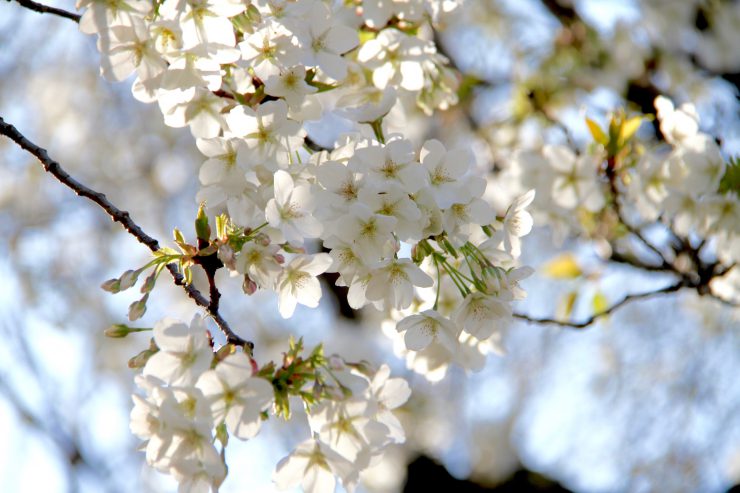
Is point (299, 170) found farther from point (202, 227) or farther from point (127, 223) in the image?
point (127, 223)

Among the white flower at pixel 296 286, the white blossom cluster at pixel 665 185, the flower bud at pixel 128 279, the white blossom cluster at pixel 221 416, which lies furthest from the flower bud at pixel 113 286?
the white blossom cluster at pixel 665 185

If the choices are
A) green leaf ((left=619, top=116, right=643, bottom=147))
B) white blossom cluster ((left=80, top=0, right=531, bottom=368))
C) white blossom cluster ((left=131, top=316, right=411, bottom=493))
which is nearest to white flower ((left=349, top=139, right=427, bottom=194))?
white blossom cluster ((left=80, top=0, right=531, bottom=368))

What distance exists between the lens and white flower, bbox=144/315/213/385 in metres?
1.28

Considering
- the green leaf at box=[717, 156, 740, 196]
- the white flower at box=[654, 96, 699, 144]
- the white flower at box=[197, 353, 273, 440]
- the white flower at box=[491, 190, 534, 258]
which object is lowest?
the green leaf at box=[717, 156, 740, 196]

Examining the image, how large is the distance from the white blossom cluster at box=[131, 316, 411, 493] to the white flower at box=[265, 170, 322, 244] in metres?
0.21

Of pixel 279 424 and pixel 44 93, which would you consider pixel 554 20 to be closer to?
pixel 279 424

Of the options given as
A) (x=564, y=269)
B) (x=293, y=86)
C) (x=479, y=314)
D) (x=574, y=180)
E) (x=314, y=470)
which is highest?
(x=293, y=86)

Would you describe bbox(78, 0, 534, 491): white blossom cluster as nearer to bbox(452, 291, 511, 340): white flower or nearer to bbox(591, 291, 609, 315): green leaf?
bbox(452, 291, 511, 340): white flower

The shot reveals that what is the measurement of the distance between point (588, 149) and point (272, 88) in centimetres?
122

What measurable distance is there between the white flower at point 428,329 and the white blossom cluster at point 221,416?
147 mm

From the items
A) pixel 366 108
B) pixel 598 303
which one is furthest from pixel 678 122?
pixel 366 108

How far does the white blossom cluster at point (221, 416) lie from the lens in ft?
4.03

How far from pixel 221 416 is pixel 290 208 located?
0.35m

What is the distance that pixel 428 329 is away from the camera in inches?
60.5
